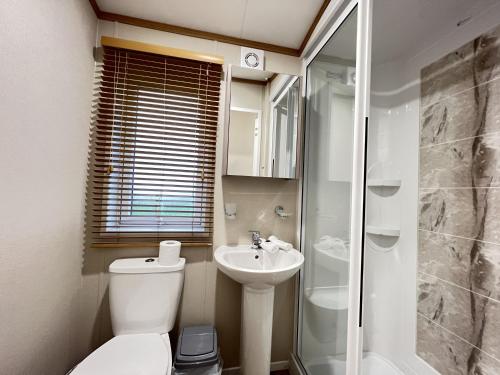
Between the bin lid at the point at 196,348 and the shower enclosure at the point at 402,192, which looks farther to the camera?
the bin lid at the point at 196,348

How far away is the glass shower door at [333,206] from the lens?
38.2 inches

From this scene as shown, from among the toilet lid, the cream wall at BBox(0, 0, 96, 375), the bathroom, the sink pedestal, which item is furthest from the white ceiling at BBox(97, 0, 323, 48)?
the toilet lid

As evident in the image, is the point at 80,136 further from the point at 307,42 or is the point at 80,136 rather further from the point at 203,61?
the point at 307,42

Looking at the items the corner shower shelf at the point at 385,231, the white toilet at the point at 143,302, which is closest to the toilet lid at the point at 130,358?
the white toilet at the point at 143,302

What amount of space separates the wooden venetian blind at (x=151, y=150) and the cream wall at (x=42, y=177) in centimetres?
10

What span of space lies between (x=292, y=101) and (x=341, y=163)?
69 cm

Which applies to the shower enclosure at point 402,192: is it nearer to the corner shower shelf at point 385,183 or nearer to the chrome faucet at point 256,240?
the corner shower shelf at point 385,183

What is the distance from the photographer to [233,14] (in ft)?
4.59

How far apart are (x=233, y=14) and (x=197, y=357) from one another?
79.4 inches

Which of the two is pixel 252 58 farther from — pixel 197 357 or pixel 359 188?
pixel 197 357

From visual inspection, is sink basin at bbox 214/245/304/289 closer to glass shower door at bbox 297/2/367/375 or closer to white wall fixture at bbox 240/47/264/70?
glass shower door at bbox 297/2/367/375

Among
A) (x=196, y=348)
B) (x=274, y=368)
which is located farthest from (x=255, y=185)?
(x=274, y=368)

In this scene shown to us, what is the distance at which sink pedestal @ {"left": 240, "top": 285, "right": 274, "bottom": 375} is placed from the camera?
129 cm

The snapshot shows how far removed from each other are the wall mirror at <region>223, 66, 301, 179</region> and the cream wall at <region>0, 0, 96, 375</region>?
2.82 feet
